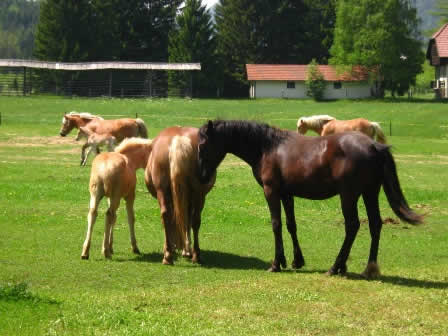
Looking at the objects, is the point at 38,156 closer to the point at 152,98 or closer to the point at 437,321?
the point at 437,321

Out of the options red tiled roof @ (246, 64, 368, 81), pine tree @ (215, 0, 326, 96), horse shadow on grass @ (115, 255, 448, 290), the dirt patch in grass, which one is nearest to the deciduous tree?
red tiled roof @ (246, 64, 368, 81)

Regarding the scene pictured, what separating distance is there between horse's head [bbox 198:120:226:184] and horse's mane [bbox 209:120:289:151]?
0.14 metres

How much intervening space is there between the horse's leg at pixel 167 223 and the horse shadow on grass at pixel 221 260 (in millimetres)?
384

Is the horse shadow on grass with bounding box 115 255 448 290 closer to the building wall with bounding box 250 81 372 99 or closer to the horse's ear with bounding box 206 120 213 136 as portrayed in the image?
the horse's ear with bounding box 206 120 213 136

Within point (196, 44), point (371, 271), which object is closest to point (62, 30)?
point (196, 44)

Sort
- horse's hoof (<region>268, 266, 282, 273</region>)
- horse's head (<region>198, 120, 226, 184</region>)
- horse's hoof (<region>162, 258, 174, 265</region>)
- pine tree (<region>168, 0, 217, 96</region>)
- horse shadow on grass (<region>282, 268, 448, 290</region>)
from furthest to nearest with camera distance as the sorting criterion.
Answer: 1. pine tree (<region>168, 0, 217, 96</region>)
2. horse's hoof (<region>162, 258, 174, 265</region>)
3. horse's head (<region>198, 120, 226, 184</region>)
4. horse's hoof (<region>268, 266, 282, 273</region>)
5. horse shadow on grass (<region>282, 268, 448, 290</region>)

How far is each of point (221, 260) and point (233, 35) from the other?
74.4 m

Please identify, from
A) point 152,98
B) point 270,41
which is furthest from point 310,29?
point 152,98

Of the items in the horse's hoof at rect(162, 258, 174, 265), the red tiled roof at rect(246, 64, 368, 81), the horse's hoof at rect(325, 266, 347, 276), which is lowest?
the horse's hoof at rect(162, 258, 174, 265)

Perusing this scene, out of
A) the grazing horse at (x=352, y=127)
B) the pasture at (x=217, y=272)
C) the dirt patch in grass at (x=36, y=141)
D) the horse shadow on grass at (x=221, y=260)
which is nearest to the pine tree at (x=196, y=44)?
the dirt patch in grass at (x=36, y=141)

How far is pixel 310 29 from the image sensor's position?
88250 mm

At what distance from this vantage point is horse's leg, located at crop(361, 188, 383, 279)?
1012 cm

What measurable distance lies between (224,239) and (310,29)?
253ft

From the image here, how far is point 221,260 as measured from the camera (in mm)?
11852
